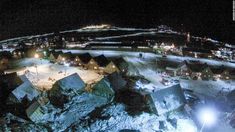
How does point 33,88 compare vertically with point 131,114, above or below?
above

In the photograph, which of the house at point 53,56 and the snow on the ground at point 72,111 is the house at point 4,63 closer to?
the house at point 53,56

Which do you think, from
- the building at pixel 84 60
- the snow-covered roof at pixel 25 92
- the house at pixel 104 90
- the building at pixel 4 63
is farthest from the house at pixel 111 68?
the building at pixel 4 63

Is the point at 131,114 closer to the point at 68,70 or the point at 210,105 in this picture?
the point at 210,105

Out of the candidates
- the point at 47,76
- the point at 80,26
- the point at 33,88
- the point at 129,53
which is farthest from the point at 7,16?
the point at 33,88

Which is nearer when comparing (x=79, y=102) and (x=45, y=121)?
(x=45, y=121)

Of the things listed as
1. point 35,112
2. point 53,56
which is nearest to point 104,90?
point 35,112

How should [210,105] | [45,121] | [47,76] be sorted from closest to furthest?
1. [45,121]
2. [210,105]
3. [47,76]
